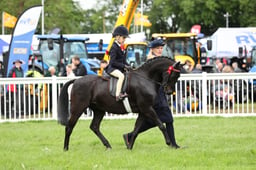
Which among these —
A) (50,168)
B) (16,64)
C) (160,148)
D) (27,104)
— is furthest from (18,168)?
(16,64)

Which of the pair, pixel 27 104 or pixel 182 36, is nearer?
pixel 27 104

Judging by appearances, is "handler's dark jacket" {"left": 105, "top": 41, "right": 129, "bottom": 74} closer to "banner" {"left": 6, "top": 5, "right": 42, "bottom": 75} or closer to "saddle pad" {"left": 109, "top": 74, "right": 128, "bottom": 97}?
"saddle pad" {"left": 109, "top": 74, "right": 128, "bottom": 97}

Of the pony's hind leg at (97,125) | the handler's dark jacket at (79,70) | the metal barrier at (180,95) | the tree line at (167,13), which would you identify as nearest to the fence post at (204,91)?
the metal barrier at (180,95)

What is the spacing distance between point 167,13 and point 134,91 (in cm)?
6412

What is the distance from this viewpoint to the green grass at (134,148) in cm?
983

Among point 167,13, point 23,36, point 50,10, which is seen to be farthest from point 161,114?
point 167,13

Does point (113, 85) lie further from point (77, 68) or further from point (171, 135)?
point (77, 68)

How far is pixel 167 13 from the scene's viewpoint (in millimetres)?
75375

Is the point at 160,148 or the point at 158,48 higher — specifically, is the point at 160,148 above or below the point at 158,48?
below

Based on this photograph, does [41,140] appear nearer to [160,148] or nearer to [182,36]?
[160,148]

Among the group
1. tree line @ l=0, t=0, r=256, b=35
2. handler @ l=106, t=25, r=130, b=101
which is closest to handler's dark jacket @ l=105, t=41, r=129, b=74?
handler @ l=106, t=25, r=130, b=101

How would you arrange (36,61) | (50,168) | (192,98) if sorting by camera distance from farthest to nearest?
(36,61)
(192,98)
(50,168)

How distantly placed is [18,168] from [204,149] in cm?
338

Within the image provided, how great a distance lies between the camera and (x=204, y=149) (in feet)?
37.3
